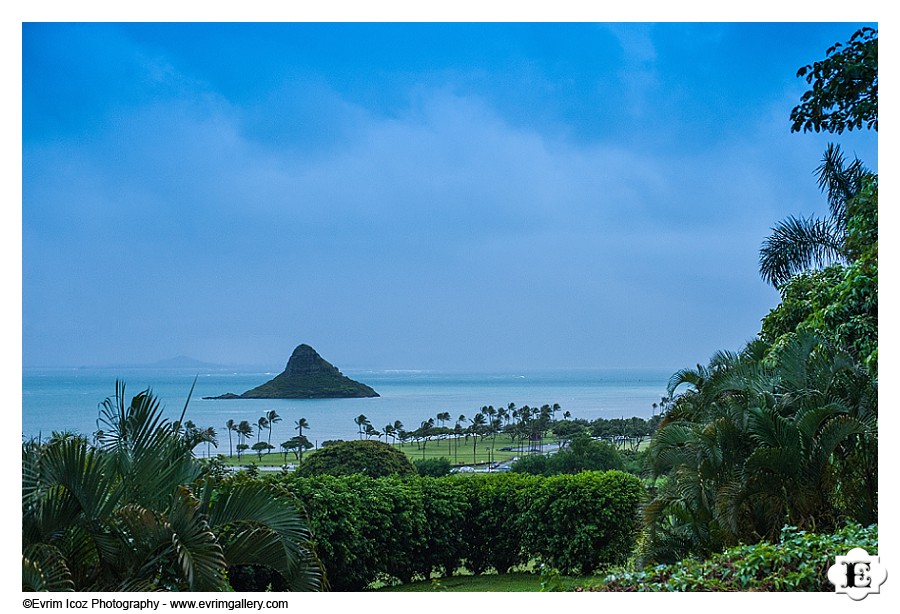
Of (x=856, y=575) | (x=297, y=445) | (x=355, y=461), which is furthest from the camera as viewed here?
(x=297, y=445)

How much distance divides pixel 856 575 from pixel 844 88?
3.35 m

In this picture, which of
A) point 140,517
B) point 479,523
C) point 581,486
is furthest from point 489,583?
point 140,517

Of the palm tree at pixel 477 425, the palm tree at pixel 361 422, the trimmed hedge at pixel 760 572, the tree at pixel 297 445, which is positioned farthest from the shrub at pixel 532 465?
the trimmed hedge at pixel 760 572

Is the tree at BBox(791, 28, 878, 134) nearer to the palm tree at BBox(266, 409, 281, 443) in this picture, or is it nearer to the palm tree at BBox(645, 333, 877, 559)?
the palm tree at BBox(645, 333, 877, 559)

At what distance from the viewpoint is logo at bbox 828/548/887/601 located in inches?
122

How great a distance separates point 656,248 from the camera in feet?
28.7

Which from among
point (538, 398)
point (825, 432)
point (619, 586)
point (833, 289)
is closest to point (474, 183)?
point (538, 398)

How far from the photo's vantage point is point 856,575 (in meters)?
3.11

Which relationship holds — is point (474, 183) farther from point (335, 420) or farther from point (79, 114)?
point (79, 114)

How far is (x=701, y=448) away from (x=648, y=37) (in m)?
3.82

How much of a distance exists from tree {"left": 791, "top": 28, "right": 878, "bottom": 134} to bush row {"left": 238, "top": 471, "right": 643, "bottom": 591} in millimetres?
4279

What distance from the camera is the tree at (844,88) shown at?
4508 mm

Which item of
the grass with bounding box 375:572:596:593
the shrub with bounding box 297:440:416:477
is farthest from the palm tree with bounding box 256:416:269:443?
the grass with bounding box 375:572:596:593

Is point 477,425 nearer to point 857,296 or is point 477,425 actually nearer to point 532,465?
point 532,465
